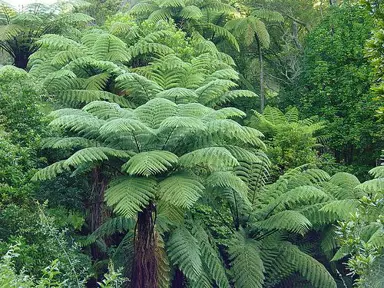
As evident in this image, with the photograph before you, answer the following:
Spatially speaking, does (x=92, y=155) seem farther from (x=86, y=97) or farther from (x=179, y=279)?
(x=86, y=97)

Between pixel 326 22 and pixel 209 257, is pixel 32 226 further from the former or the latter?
pixel 326 22

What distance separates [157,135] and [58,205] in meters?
1.42

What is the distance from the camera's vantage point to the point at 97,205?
6859 mm

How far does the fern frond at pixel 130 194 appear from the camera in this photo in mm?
5012

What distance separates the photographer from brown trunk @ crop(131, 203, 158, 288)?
215 inches

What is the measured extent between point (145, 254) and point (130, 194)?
28.0 inches

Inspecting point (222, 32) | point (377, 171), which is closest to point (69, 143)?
point (377, 171)

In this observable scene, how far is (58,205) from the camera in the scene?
611cm

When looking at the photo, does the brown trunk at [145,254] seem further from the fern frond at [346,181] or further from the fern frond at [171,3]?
the fern frond at [171,3]

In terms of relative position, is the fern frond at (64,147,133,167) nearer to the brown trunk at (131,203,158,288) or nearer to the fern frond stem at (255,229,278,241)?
the brown trunk at (131,203,158,288)

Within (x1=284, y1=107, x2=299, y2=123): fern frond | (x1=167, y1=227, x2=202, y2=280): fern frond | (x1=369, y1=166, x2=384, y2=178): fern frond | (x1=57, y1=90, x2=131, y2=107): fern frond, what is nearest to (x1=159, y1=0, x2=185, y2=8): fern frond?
(x1=284, y1=107, x2=299, y2=123): fern frond

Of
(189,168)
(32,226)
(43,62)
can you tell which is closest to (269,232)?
(189,168)

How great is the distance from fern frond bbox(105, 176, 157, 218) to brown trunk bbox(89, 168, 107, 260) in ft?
4.57

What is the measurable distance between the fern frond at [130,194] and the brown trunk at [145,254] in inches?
6.4
